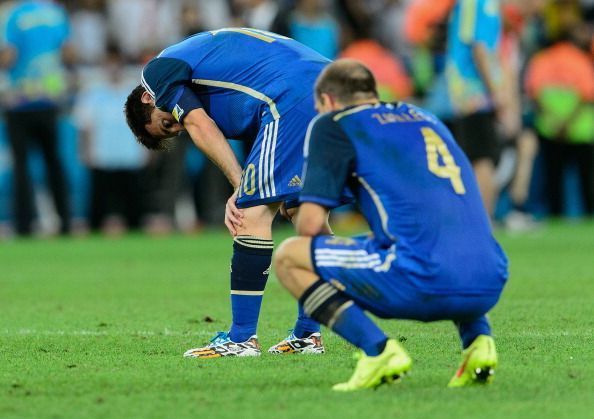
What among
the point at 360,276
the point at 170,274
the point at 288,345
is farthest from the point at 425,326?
the point at 170,274

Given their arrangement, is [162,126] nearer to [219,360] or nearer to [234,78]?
[234,78]

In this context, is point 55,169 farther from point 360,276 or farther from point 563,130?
point 360,276

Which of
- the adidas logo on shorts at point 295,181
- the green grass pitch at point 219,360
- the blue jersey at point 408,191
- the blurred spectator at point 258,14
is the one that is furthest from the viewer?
the blurred spectator at point 258,14

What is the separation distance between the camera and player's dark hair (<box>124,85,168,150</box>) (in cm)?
768

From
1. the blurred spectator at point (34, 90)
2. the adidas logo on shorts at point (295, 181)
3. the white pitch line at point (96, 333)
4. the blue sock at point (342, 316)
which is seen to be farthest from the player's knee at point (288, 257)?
the blurred spectator at point (34, 90)

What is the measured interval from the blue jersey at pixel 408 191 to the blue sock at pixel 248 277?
1.61 meters

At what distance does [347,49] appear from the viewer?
18.6 metres

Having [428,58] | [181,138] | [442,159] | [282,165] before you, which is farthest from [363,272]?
[181,138]

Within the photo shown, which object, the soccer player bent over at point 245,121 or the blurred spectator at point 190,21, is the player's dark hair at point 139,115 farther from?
the blurred spectator at point 190,21

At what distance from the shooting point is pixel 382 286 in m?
5.83

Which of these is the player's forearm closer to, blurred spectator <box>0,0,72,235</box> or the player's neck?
the player's neck

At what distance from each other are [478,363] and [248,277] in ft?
6.09

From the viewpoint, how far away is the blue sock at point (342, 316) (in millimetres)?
5867

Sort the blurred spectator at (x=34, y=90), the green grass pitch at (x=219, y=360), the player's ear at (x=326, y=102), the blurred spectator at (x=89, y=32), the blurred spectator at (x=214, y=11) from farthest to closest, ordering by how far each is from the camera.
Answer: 1. the blurred spectator at (x=89, y=32)
2. the blurred spectator at (x=214, y=11)
3. the blurred spectator at (x=34, y=90)
4. the player's ear at (x=326, y=102)
5. the green grass pitch at (x=219, y=360)
